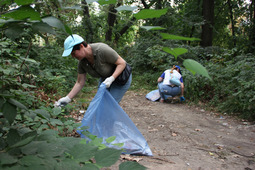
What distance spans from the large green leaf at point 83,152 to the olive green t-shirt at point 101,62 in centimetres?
205

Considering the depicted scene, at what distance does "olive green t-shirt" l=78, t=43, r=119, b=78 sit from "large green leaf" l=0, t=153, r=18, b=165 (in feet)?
7.12

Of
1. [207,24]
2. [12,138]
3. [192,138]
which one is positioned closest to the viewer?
[12,138]

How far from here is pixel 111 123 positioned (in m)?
2.55

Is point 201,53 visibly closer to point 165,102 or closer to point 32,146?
point 165,102

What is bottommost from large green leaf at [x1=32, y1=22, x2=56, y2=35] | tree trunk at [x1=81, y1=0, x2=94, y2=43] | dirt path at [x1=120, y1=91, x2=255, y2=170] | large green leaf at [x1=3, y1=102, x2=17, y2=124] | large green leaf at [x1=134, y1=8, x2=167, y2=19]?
dirt path at [x1=120, y1=91, x2=255, y2=170]

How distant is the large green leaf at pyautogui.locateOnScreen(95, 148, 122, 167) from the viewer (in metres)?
0.63

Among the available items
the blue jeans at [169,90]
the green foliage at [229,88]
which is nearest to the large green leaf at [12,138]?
the green foliage at [229,88]

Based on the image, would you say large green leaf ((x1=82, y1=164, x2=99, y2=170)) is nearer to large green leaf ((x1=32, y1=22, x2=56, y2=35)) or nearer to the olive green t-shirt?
large green leaf ((x1=32, y1=22, x2=56, y2=35))

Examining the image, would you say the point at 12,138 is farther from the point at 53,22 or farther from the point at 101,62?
the point at 101,62

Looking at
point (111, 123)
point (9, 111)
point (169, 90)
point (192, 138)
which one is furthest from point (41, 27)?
point (169, 90)

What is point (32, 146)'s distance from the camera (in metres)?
0.60

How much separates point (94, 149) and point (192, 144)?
2897mm

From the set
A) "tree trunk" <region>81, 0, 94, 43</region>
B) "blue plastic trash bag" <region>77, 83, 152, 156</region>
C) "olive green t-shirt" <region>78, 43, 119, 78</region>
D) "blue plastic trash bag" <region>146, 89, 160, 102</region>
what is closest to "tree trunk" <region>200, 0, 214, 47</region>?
"blue plastic trash bag" <region>146, 89, 160, 102</region>

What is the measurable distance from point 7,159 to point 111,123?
203cm
